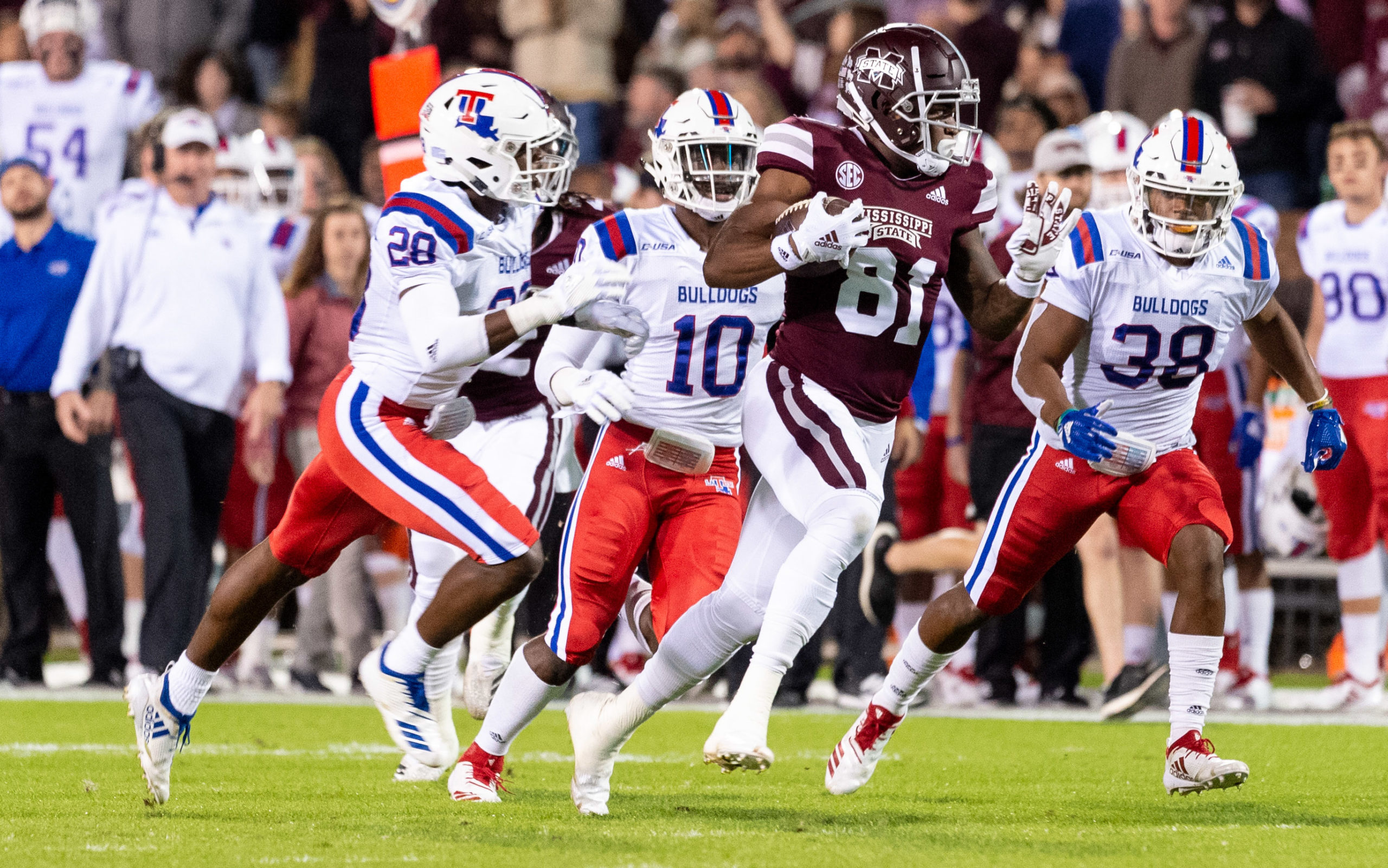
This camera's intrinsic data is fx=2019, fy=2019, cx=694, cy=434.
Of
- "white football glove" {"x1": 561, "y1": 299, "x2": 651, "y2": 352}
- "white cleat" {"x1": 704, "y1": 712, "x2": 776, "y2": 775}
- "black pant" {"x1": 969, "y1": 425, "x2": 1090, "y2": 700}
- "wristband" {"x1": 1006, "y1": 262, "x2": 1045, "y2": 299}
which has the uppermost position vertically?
"wristband" {"x1": 1006, "y1": 262, "x2": 1045, "y2": 299}

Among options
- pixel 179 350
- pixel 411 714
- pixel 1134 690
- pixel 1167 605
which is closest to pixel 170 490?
pixel 179 350

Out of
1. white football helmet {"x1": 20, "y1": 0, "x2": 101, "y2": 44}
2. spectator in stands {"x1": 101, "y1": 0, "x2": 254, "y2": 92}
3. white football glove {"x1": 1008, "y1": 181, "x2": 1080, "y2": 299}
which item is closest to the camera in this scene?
white football glove {"x1": 1008, "y1": 181, "x2": 1080, "y2": 299}

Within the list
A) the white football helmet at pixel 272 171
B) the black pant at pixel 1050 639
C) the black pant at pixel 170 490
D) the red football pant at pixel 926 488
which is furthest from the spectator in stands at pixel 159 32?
the black pant at pixel 1050 639

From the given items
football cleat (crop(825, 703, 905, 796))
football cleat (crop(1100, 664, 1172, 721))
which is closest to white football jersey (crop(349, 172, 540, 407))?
football cleat (crop(825, 703, 905, 796))

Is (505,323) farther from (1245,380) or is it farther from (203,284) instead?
(1245,380)

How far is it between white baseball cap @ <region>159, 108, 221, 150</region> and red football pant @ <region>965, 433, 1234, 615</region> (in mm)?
4393

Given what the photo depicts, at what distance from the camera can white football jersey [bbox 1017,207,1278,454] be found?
5.76 metres

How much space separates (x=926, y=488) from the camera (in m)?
9.21

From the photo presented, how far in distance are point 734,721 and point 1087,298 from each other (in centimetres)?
193

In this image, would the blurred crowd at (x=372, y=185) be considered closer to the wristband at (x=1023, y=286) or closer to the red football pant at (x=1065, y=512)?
the red football pant at (x=1065, y=512)

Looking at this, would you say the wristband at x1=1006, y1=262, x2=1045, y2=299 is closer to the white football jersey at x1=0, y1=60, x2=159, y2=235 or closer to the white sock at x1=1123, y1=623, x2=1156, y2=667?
the white sock at x1=1123, y1=623, x2=1156, y2=667

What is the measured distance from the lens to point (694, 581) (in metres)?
5.39

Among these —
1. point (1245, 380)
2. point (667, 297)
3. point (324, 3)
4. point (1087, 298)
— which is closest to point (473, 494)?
point (667, 297)

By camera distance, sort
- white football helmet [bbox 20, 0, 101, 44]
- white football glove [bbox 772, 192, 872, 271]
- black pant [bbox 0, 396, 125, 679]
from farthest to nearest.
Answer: white football helmet [bbox 20, 0, 101, 44]
black pant [bbox 0, 396, 125, 679]
white football glove [bbox 772, 192, 872, 271]
